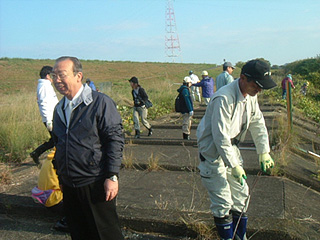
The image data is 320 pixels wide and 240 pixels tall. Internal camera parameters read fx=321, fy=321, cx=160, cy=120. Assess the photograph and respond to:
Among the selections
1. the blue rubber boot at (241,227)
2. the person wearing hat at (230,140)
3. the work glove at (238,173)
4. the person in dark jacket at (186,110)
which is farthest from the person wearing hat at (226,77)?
the work glove at (238,173)

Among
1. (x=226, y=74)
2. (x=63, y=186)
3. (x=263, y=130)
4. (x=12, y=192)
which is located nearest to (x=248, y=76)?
(x=263, y=130)

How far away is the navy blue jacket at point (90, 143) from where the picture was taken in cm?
262

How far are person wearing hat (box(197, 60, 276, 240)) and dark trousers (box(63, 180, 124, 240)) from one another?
3.20 ft

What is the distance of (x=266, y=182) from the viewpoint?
16.0 ft

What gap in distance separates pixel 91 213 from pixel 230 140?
56.7 inches

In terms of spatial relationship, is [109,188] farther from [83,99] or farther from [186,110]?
[186,110]

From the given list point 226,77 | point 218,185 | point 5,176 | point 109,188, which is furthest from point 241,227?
point 226,77

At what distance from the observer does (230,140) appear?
309 centimetres

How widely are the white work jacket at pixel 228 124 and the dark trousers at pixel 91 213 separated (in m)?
1.05

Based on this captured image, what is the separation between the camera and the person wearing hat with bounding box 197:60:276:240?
114 inches

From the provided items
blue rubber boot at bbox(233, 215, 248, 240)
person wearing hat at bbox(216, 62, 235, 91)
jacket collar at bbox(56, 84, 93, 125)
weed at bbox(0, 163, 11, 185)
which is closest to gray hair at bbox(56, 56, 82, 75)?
jacket collar at bbox(56, 84, 93, 125)

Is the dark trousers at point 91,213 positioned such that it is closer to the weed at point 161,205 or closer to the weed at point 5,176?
the weed at point 161,205

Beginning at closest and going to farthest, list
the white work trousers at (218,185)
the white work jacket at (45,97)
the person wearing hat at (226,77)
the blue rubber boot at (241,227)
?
the white work trousers at (218,185) < the blue rubber boot at (241,227) < the white work jacket at (45,97) < the person wearing hat at (226,77)

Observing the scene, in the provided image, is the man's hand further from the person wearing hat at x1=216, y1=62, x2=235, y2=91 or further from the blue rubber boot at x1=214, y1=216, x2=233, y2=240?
the person wearing hat at x1=216, y1=62, x2=235, y2=91
